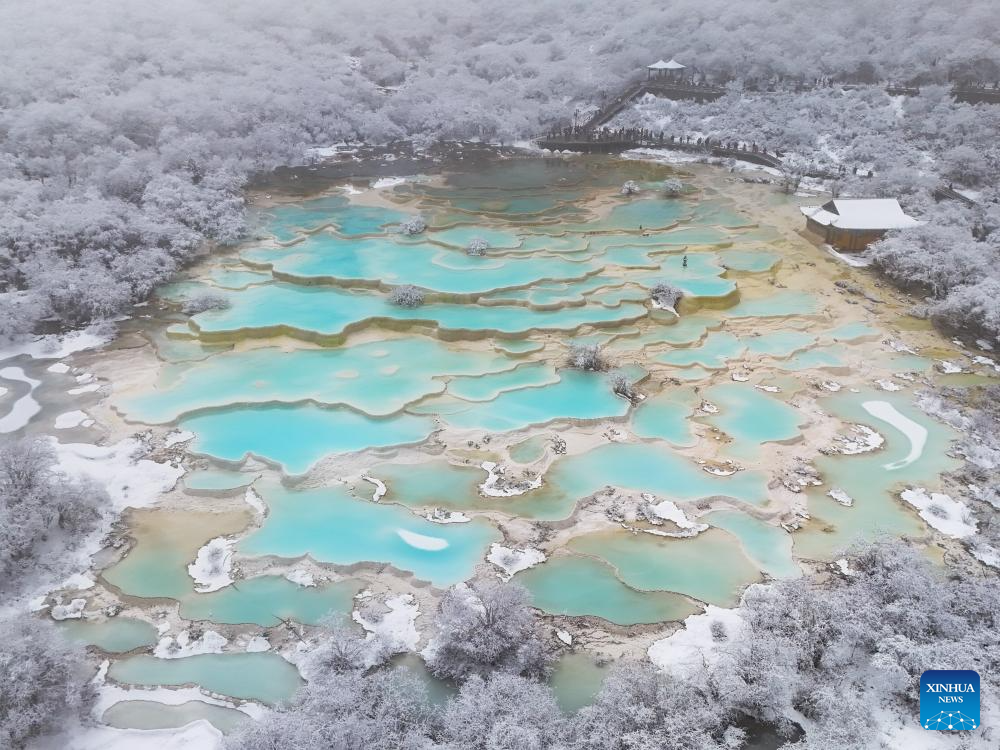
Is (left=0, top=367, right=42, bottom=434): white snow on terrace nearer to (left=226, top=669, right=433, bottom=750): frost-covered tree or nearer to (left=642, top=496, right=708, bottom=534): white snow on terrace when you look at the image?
(left=226, top=669, right=433, bottom=750): frost-covered tree

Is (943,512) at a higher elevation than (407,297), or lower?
lower

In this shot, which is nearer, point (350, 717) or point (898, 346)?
point (350, 717)

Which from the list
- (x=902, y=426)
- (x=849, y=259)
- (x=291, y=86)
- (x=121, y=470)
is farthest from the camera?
(x=291, y=86)

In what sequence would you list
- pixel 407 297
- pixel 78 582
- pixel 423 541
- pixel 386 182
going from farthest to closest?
pixel 386 182 < pixel 407 297 < pixel 423 541 < pixel 78 582

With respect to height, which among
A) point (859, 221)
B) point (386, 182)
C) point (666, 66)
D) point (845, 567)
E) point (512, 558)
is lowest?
point (512, 558)

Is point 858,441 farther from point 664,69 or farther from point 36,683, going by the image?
point 664,69

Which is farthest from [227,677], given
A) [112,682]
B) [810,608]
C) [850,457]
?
[850,457]

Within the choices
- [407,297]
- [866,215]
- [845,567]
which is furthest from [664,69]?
[845,567]
